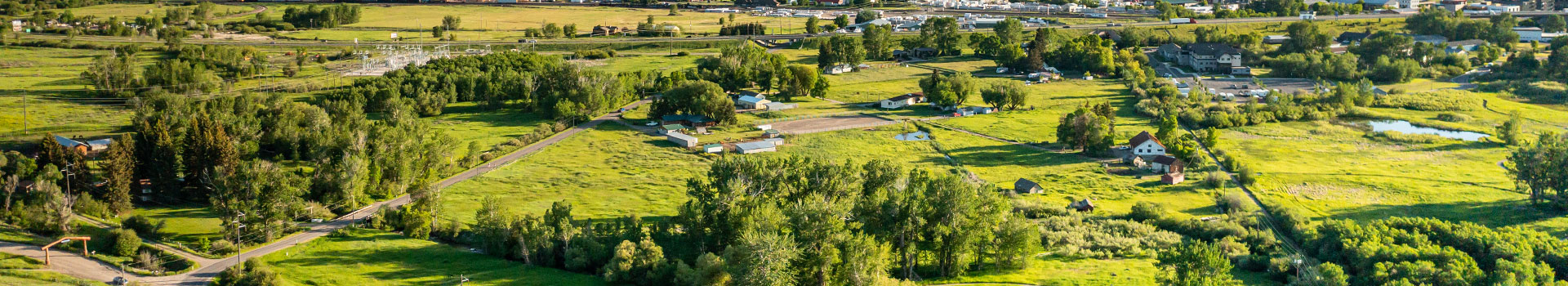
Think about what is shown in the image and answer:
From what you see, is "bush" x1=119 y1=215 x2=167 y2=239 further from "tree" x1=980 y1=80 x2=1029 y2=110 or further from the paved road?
"tree" x1=980 y1=80 x2=1029 y2=110

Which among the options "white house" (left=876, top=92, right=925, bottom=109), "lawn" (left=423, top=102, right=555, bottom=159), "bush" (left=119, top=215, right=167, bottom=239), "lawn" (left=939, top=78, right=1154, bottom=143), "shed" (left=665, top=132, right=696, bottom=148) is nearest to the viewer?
"bush" (left=119, top=215, right=167, bottom=239)

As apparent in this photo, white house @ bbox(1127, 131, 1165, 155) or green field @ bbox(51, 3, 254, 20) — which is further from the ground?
green field @ bbox(51, 3, 254, 20)

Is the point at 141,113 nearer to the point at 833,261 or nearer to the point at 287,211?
the point at 287,211

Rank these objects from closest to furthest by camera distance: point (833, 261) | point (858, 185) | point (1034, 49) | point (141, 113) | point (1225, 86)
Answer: point (833, 261) < point (858, 185) < point (141, 113) < point (1225, 86) < point (1034, 49)

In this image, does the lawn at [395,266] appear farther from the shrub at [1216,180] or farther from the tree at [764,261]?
the shrub at [1216,180]

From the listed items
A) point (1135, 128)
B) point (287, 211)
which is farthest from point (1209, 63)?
point (287, 211)

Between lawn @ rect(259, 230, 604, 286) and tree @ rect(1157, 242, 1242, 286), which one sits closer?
tree @ rect(1157, 242, 1242, 286)

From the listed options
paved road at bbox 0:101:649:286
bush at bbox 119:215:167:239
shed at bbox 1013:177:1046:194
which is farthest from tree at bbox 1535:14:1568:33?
bush at bbox 119:215:167:239
